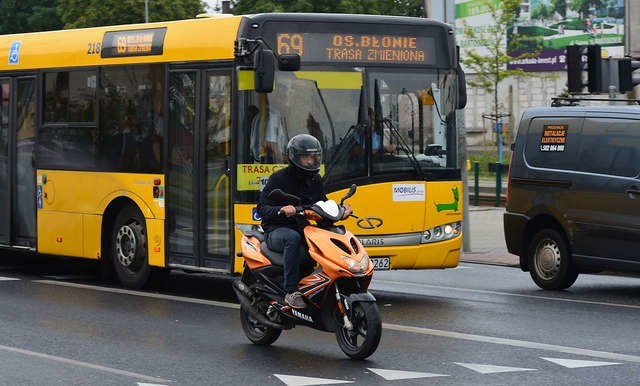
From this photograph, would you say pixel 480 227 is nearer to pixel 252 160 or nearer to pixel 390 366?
pixel 252 160

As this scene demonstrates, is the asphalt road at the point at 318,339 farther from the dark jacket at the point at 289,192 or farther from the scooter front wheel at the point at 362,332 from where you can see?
the dark jacket at the point at 289,192

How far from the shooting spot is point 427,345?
11.3m

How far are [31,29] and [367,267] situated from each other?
67.3m

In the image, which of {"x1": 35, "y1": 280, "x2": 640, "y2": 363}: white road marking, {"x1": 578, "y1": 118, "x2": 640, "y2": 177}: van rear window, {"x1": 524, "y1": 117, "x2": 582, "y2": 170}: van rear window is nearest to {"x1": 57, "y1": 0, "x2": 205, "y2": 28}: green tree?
{"x1": 524, "y1": 117, "x2": 582, "y2": 170}: van rear window

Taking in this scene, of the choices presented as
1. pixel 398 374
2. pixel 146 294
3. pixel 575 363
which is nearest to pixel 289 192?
pixel 398 374

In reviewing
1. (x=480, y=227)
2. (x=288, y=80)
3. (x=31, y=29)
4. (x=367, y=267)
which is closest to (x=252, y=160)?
(x=288, y=80)

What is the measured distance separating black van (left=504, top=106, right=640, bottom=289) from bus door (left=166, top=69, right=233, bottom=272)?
368 centimetres

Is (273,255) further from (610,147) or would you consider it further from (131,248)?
(610,147)

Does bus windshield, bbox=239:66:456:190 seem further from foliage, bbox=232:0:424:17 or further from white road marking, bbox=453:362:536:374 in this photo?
foliage, bbox=232:0:424:17

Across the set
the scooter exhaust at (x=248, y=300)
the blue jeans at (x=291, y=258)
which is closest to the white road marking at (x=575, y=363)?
the blue jeans at (x=291, y=258)

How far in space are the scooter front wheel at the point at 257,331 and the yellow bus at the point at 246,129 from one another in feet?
9.20

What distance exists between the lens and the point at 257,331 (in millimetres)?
11289

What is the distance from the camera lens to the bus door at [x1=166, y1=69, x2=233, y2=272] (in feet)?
47.5

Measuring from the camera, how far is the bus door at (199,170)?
14.5m
